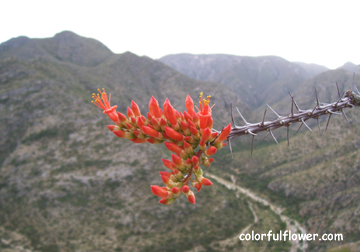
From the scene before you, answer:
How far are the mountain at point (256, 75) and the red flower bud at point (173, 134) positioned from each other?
139 metres

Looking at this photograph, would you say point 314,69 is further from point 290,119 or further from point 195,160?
point 195,160

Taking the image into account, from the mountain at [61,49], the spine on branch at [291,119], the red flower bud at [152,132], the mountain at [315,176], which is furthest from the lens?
the mountain at [61,49]

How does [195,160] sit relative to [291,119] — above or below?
below

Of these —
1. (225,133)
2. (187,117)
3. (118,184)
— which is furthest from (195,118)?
(118,184)

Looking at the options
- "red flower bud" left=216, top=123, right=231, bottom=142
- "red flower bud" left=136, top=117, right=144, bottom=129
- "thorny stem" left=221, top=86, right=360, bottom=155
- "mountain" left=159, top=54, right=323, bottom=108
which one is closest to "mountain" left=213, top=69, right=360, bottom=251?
"thorny stem" left=221, top=86, right=360, bottom=155

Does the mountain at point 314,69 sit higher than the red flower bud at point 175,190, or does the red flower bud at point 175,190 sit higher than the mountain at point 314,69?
the mountain at point 314,69

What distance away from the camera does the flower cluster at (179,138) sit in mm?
2090

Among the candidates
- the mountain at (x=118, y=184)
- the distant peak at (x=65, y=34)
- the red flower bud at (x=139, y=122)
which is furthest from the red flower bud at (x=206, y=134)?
the distant peak at (x=65, y=34)

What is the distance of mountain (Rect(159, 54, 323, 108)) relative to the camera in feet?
459

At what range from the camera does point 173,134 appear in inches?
82.7

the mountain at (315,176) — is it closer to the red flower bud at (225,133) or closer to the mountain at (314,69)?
the red flower bud at (225,133)

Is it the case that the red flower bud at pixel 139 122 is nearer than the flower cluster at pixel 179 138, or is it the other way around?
the flower cluster at pixel 179 138

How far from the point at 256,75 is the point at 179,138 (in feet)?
592

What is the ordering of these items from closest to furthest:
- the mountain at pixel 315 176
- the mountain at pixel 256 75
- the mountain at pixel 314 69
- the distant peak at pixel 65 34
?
the mountain at pixel 315 176, the distant peak at pixel 65 34, the mountain at pixel 256 75, the mountain at pixel 314 69
